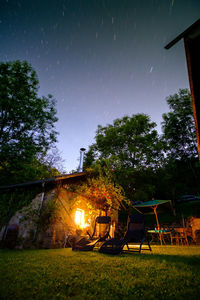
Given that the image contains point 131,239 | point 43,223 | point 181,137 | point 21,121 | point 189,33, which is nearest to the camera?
point 189,33

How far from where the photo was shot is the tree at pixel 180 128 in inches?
711

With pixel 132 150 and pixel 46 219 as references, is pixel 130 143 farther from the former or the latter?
pixel 46 219

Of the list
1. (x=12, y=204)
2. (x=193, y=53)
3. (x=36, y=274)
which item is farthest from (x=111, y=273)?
(x=12, y=204)

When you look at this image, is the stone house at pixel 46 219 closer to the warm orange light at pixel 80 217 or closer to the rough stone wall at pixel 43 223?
the rough stone wall at pixel 43 223

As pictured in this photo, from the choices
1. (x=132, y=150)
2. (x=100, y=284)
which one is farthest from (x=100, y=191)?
(x=132, y=150)

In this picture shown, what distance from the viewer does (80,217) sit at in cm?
948

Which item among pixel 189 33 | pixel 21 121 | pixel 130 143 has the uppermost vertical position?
pixel 21 121

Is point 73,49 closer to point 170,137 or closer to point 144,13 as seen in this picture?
point 144,13

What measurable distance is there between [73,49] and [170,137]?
47.3ft

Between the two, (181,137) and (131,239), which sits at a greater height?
(181,137)

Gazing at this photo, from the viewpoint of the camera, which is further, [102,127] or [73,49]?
[102,127]

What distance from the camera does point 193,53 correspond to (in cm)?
252

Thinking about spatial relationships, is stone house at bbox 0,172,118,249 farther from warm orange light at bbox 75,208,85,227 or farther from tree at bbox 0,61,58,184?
tree at bbox 0,61,58,184

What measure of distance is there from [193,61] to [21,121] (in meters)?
14.0
